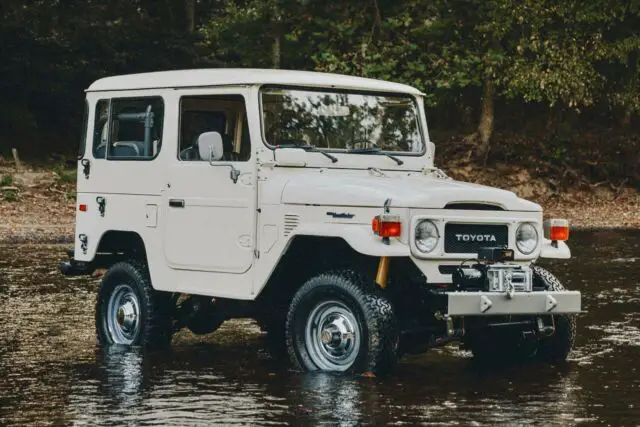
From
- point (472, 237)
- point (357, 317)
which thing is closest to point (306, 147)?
point (472, 237)

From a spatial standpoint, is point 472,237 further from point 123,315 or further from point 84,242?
point 84,242

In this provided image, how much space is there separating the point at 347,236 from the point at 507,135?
31615 mm

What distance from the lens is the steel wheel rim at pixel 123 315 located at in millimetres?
13398

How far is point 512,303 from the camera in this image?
11.2 metres

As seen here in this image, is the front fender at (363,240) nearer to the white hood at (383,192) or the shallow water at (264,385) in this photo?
the white hood at (383,192)

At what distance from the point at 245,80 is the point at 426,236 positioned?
7.08 ft

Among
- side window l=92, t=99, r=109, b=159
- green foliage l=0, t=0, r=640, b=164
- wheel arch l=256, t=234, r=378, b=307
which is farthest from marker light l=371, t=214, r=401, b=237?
green foliage l=0, t=0, r=640, b=164

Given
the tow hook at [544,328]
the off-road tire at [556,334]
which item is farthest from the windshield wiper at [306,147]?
the tow hook at [544,328]

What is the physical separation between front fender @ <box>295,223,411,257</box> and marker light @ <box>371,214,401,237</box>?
0.20 ft

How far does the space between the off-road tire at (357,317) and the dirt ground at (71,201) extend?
654 inches

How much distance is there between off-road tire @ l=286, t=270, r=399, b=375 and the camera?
36.0 feet

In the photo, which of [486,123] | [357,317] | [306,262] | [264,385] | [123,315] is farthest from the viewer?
[486,123]

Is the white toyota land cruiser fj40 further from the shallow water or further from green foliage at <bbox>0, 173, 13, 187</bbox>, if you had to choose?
green foliage at <bbox>0, 173, 13, 187</bbox>

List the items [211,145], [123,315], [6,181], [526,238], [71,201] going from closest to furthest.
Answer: [526,238] → [211,145] → [123,315] → [71,201] → [6,181]
